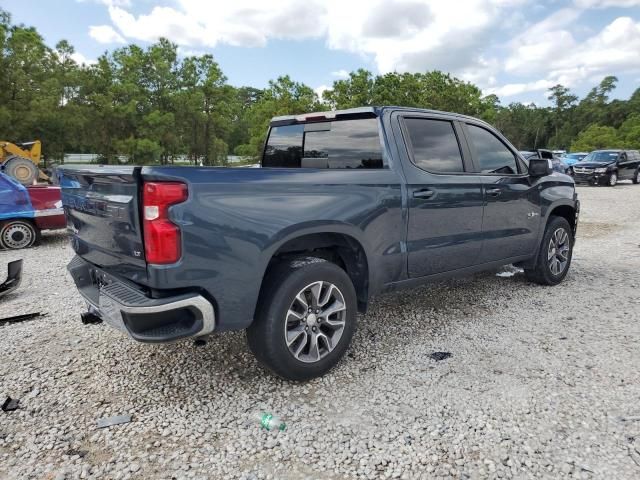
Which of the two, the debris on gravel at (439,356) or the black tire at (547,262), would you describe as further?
the black tire at (547,262)

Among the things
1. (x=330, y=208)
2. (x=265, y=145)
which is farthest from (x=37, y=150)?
(x=330, y=208)

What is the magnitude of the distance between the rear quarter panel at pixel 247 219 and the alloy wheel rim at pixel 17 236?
6.67m

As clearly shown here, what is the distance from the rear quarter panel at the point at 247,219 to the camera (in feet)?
8.21

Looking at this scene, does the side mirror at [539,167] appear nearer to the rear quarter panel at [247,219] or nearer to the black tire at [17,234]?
the rear quarter panel at [247,219]

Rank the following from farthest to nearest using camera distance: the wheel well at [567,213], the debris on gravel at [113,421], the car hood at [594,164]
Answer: the car hood at [594,164] → the wheel well at [567,213] → the debris on gravel at [113,421]

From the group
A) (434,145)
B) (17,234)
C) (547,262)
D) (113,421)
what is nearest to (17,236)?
(17,234)

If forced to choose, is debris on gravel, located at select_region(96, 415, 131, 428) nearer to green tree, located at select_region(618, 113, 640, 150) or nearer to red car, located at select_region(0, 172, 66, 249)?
red car, located at select_region(0, 172, 66, 249)

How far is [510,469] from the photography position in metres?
2.27

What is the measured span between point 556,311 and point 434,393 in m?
2.22

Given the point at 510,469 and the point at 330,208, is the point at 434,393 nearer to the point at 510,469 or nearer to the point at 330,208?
the point at 510,469

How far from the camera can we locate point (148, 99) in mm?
30375

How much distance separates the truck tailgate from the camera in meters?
2.55

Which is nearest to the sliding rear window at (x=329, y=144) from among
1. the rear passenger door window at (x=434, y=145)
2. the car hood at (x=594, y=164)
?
the rear passenger door window at (x=434, y=145)

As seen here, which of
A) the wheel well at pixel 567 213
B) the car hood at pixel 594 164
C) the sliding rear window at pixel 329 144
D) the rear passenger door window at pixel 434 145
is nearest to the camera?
the sliding rear window at pixel 329 144
